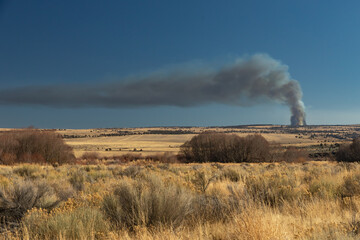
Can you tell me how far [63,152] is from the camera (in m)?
38.3

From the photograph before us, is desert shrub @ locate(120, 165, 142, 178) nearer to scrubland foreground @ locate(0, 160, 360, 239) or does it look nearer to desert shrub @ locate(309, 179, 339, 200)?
scrubland foreground @ locate(0, 160, 360, 239)

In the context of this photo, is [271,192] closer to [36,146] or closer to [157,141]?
[36,146]

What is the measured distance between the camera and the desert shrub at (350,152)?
49375 mm

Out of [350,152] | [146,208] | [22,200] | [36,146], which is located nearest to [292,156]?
[350,152]

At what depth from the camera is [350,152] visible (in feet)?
164

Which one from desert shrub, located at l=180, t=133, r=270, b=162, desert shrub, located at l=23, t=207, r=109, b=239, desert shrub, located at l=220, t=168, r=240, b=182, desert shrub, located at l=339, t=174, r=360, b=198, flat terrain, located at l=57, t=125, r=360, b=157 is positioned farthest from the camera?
flat terrain, located at l=57, t=125, r=360, b=157

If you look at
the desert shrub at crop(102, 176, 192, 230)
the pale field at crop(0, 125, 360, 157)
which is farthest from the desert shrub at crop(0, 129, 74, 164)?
the desert shrub at crop(102, 176, 192, 230)

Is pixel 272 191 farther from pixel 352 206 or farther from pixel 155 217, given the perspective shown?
pixel 155 217

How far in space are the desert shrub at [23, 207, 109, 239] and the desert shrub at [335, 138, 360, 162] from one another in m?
53.2

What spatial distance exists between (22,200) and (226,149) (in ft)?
168

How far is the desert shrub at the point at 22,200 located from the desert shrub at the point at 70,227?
81.1 inches

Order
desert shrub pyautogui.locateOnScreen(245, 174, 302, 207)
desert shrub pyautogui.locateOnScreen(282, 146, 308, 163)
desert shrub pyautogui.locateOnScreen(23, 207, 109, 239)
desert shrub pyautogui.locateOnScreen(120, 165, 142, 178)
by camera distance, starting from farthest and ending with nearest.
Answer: desert shrub pyautogui.locateOnScreen(282, 146, 308, 163) < desert shrub pyautogui.locateOnScreen(120, 165, 142, 178) < desert shrub pyautogui.locateOnScreen(245, 174, 302, 207) < desert shrub pyautogui.locateOnScreen(23, 207, 109, 239)

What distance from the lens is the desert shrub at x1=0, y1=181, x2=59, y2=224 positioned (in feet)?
22.3

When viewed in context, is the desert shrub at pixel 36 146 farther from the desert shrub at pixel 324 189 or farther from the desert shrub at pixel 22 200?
the desert shrub at pixel 324 189
